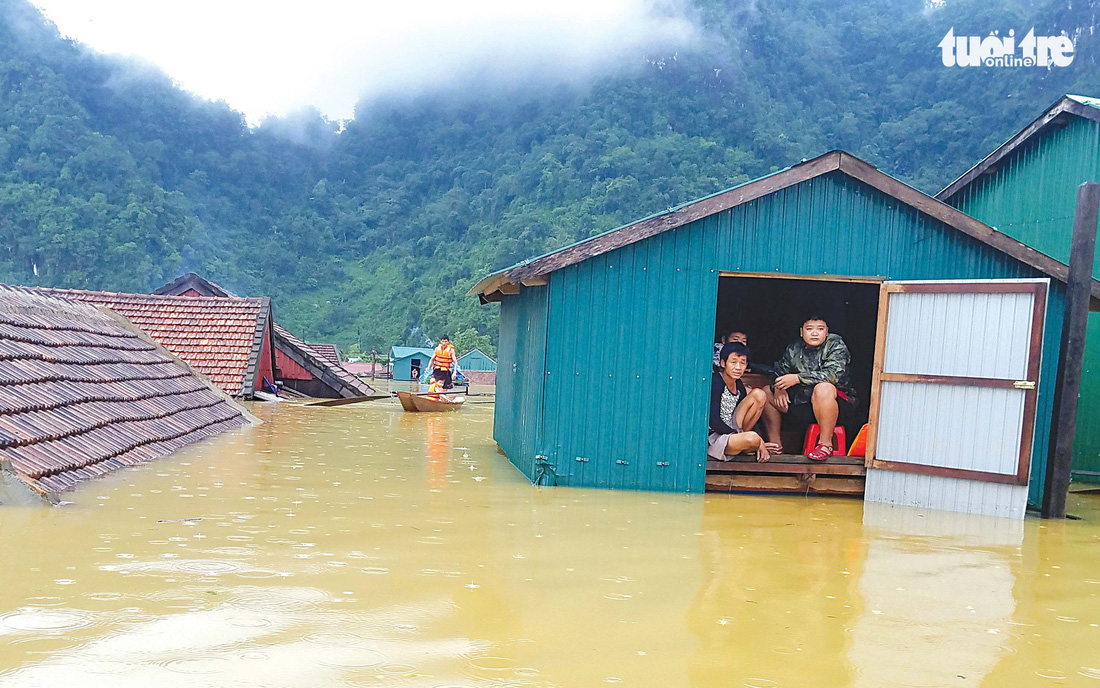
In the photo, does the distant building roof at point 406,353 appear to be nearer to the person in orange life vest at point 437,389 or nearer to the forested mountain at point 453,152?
the forested mountain at point 453,152

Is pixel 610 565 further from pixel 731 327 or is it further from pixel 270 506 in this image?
pixel 731 327

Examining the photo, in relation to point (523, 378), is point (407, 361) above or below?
below

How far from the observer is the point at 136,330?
14.6 metres

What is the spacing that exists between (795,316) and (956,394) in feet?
12.4

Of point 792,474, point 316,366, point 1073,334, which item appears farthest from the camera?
point 316,366

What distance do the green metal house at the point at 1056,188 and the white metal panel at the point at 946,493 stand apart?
320 cm

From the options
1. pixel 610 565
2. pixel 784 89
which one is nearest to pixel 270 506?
pixel 610 565

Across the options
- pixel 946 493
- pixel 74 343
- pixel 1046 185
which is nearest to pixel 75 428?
pixel 74 343

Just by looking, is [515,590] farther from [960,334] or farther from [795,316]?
[795,316]

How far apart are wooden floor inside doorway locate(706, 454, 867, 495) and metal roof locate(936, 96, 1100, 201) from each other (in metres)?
5.70

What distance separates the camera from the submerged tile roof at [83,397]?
7.70m

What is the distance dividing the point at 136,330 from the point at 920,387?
11.1 meters

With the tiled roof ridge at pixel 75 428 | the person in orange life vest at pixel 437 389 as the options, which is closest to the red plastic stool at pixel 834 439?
the tiled roof ridge at pixel 75 428

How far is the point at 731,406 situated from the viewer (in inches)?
419
